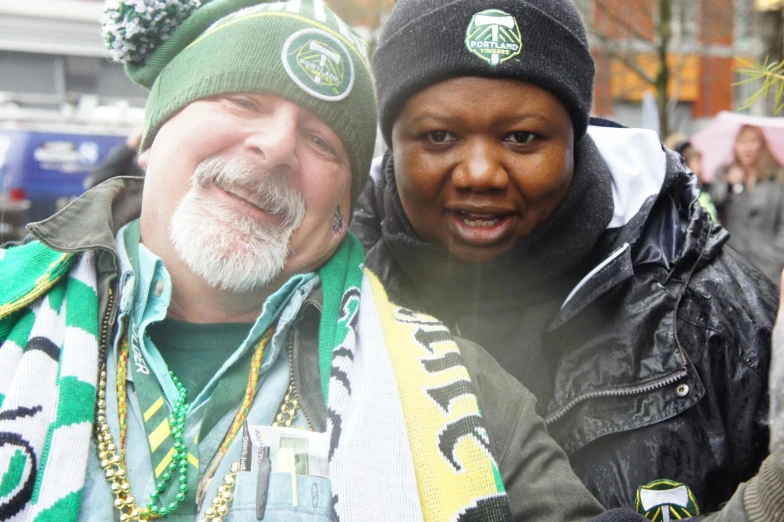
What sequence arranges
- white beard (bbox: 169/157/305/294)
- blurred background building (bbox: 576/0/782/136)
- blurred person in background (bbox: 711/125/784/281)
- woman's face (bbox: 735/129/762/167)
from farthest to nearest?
1. blurred background building (bbox: 576/0/782/136)
2. woman's face (bbox: 735/129/762/167)
3. blurred person in background (bbox: 711/125/784/281)
4. white beard (bbox: 169/157/305/294)

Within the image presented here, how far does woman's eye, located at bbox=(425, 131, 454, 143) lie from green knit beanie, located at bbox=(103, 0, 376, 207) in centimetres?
17

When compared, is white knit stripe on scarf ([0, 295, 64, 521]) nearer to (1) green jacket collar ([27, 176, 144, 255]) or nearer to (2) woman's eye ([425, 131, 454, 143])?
(1) green jacket collar ([27, 176, 144, 255])

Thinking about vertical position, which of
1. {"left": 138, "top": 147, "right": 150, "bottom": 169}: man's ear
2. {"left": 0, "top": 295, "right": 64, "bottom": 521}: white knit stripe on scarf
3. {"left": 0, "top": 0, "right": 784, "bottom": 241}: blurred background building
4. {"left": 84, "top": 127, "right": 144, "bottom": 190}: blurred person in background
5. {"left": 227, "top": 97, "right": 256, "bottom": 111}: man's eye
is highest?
{"left": 0, "top": 0, "right": 784, "bottom": 241}: blurred background building

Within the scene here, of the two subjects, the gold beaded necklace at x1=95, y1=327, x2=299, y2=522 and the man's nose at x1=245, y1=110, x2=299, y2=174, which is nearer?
the gold beaded necklace at x1=95, y1=327, x2=299, y2=522

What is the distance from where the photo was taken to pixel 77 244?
193 cm

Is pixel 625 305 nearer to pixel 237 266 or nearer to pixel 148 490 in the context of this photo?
pixel 237 266

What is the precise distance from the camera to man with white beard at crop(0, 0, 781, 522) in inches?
65.0

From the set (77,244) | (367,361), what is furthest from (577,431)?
(77,244)

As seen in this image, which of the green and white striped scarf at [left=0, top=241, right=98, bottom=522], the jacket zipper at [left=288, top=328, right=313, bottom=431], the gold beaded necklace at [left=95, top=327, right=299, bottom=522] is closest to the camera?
the green and white striped scarf at [left=0, top=241, right=98, bottom=522]

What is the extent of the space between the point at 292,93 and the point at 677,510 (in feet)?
4.74

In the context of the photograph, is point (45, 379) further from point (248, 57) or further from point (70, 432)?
point (248, 57)

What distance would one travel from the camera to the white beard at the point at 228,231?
1967 millimetres

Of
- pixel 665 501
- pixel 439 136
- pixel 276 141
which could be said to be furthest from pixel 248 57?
pixel 665 501

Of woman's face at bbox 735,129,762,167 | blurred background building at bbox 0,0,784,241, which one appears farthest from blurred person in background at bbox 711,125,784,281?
blurred background building at bbox 0,0,784,241
